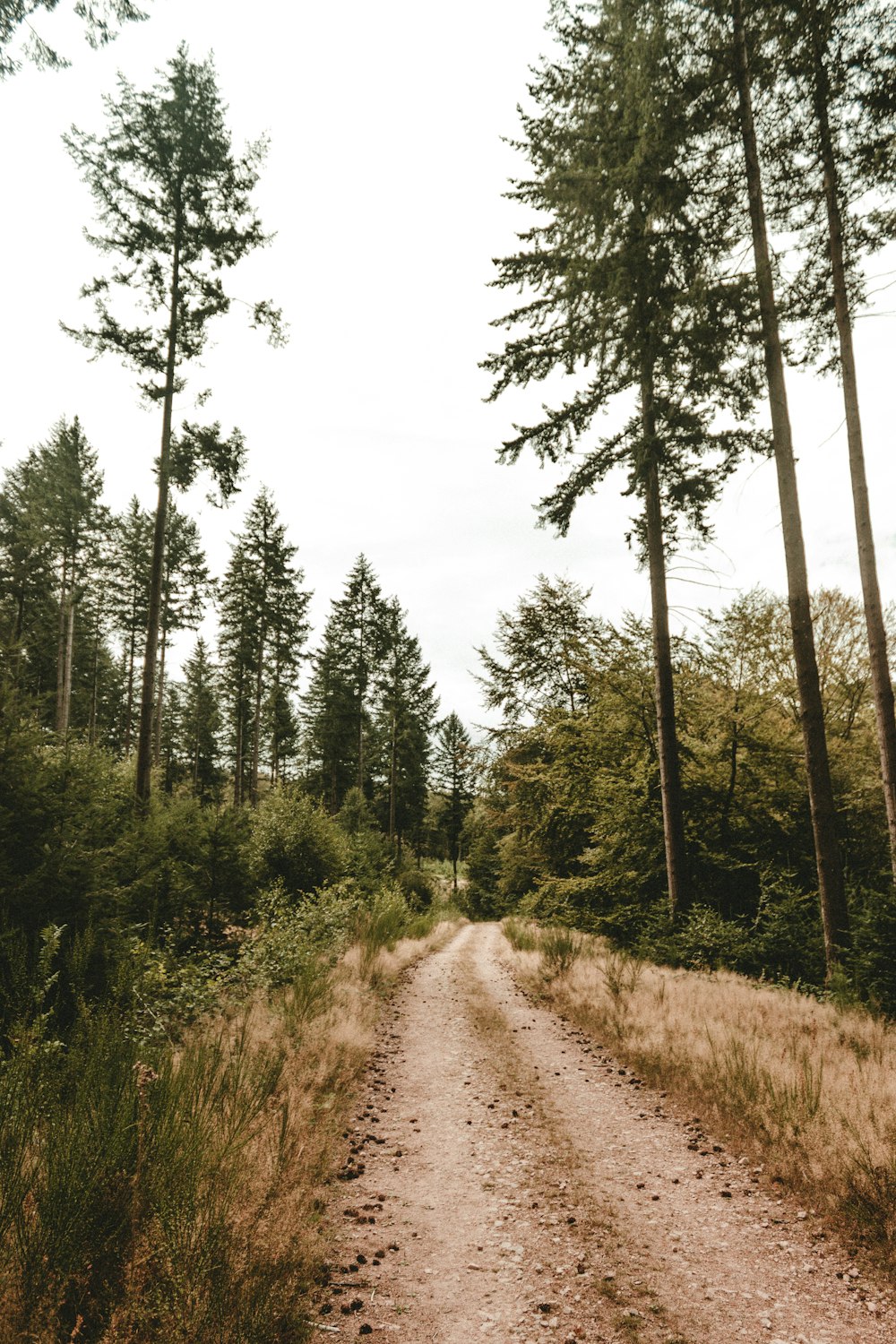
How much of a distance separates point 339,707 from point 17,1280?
36403 mm

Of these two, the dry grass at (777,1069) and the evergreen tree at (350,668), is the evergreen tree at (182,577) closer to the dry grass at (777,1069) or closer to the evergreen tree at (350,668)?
the evergreen tree at (350,668)

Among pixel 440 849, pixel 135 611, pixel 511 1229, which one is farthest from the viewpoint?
pixel 440 849

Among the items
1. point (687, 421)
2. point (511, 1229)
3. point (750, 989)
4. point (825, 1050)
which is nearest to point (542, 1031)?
point (750, 989)

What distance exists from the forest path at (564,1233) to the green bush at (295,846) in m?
11.9

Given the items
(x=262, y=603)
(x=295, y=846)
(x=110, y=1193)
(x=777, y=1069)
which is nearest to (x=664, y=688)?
(x=777, y=1069)

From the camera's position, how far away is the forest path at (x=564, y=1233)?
2963 millimetres

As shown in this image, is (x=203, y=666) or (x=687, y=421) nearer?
(x=687, y=421)

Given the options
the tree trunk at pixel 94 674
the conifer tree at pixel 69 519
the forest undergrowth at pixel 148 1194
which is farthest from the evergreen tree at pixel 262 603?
the forest undergrowth at pixel 148 1194

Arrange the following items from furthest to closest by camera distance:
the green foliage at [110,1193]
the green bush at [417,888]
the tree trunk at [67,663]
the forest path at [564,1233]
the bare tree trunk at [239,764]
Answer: the bare tree trunk at [239,764]
the green bush at [417,888]
the tree trunk at [67,663]
the forest path at [564,1233]
the green foliage at [110,1193]

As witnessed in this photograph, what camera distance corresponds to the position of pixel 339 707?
38438 millimetres

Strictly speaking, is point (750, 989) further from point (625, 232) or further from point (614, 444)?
point (625, 232)

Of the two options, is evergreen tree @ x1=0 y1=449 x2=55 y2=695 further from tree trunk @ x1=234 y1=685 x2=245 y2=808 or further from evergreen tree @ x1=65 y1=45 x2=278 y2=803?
evergreen tree @ x1=65 y1=45 x2=278 y2=803

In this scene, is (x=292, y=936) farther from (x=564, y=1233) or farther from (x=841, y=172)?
(x=841, y=172)

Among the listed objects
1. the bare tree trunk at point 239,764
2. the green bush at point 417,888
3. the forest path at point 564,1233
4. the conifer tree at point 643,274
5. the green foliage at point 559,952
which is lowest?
the green bush at point 417,888
